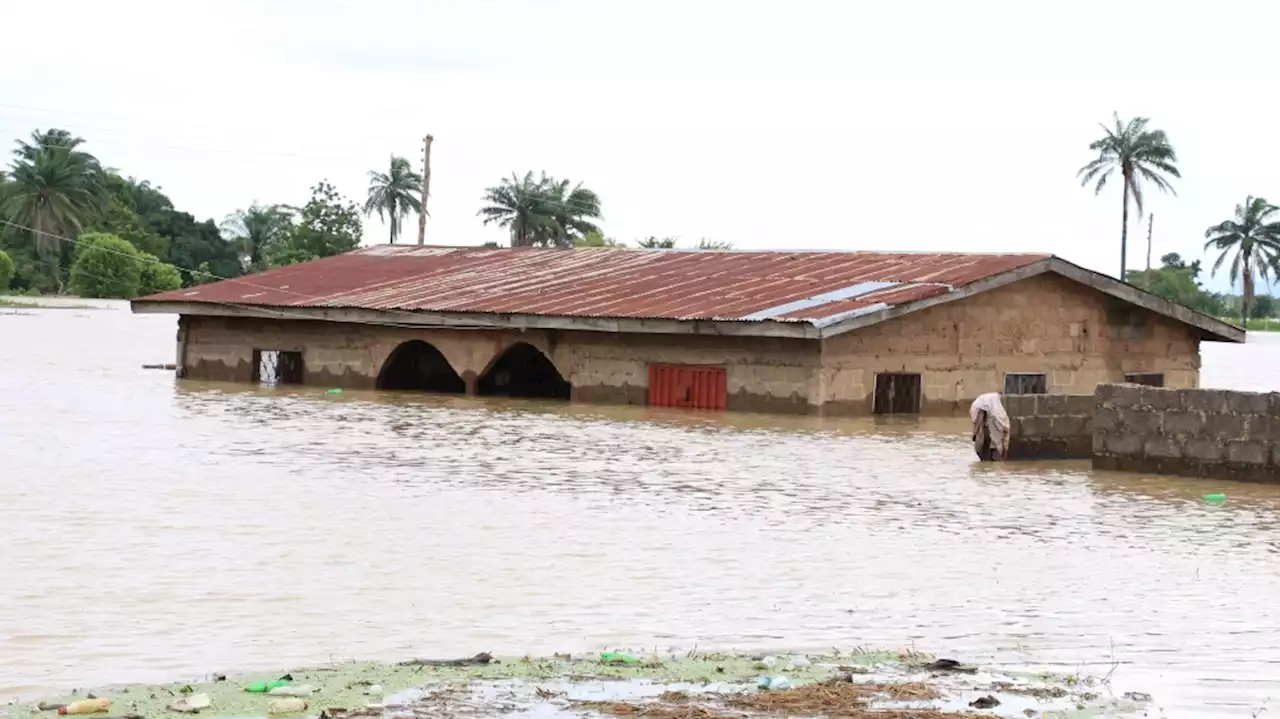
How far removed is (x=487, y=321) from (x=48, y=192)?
77529 mm

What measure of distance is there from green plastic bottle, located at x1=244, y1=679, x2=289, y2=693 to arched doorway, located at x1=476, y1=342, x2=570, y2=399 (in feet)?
96.2

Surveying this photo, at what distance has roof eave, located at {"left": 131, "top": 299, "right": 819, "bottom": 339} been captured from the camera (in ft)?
104

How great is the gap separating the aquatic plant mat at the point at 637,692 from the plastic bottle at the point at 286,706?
1.1 inches

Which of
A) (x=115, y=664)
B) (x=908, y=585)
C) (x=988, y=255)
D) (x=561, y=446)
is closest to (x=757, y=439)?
(x=561, y=446)

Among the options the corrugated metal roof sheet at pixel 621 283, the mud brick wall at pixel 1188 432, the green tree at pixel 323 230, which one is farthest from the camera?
the green tree at pixel 323 230

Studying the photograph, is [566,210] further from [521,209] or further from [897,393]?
[897,393]

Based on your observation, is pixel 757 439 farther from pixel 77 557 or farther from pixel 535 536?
pixel 77 557

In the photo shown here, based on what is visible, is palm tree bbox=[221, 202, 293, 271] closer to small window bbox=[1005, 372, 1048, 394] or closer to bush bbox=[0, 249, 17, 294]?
bush bbox=[0, 249, 17, 294]

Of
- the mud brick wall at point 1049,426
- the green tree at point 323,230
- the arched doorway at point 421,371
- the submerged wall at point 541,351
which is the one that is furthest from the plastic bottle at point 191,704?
the green tree at point 323,230

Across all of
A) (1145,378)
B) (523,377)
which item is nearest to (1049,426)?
(1145,378)

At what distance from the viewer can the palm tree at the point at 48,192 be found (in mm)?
106812

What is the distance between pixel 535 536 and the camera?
52.6 ft

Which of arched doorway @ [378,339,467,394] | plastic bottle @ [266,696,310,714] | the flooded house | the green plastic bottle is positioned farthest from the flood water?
arched doorway @ [378,339,467,394]

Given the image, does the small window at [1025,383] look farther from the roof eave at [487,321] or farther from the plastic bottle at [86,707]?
the plastic bottle at [86,707]
